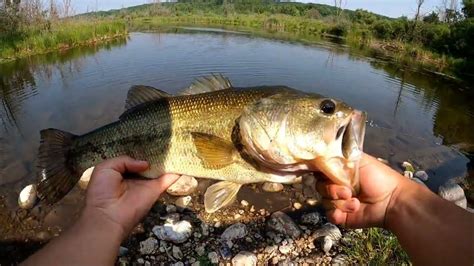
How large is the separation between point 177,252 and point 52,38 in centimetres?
2086

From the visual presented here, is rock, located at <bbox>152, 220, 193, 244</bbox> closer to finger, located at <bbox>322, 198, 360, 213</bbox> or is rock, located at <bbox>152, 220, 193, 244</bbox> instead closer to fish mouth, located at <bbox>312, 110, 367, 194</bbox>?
finger, located at <bbox>322, 198, 360, 213</bbox>

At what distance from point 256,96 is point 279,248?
3184mm

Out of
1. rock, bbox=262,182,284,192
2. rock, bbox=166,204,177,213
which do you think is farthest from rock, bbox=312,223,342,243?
rock, bbox=166,204,177,213

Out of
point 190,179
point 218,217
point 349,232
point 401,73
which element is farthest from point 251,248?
point 401,73

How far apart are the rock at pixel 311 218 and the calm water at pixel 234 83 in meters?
3.45

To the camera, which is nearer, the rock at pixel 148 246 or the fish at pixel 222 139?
the fish at pixel 222 139

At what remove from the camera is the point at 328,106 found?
2.33 m

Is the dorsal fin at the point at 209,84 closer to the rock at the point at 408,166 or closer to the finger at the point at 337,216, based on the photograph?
the finger at the point at 337,216

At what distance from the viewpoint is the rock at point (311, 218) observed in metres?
5.92

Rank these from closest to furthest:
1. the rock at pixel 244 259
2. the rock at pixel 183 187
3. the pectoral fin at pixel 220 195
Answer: the pectoral fin at pixel 220 195, the rock at pixel 244 259, the rock at pixel 183 187

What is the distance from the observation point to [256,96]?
2666 millimetres

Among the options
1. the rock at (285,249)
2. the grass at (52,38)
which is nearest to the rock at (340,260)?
the rock at (285,249)

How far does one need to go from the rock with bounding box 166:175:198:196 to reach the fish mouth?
15.0ft

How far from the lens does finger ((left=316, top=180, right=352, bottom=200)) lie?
7.78ft
